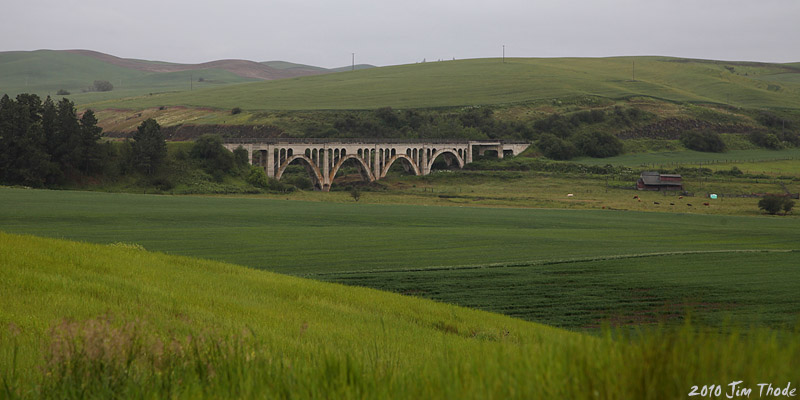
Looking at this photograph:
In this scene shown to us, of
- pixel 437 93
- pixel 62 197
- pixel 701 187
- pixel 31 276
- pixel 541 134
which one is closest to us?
pixel 31 276

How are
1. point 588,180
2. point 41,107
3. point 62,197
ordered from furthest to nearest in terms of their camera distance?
point 588,180 → point 41,107 → point 62,197

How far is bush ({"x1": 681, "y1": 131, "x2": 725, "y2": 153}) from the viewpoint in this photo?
149125 mm

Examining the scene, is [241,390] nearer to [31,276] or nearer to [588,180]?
[31,276]

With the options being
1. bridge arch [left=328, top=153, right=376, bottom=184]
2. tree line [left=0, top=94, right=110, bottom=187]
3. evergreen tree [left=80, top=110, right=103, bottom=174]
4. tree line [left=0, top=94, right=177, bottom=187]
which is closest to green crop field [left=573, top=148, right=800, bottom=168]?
bridge arch [left=328, top=153, right=376, bottom=184]

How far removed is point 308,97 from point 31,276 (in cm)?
18689

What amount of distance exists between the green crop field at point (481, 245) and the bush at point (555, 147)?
223 ft

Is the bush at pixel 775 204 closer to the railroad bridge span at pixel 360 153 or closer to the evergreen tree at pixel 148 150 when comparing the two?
the railroad bridge span at pixel 360 153

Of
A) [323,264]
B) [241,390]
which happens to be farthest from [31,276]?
[323,264]

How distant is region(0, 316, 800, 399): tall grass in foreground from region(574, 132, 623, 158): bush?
13991cm

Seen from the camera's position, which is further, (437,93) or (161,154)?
(437,93)

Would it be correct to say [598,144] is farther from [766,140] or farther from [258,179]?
[258,179]

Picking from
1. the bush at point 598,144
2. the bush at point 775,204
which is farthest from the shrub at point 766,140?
the bush at point 775,204

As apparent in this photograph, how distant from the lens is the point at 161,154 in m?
90.8

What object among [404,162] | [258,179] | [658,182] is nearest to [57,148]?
[258,179]
